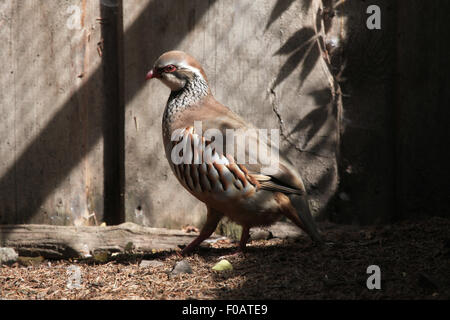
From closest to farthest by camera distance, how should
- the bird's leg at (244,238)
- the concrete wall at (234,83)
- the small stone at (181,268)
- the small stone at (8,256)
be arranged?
the small stone at (181,268) < the bird's leg at (244,238) < the small stone at (8,256) < the concrete wall at (234,83)

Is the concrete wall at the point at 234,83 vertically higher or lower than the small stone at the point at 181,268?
higher

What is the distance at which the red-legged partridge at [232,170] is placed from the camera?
3738 millimetres

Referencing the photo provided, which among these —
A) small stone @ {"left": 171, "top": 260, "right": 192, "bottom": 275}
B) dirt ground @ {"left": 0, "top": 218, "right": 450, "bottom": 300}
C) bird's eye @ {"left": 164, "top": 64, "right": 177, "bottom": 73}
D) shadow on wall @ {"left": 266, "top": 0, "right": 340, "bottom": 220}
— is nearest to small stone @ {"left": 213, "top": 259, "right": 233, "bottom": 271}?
dirt ground @ {"left": 0, "top": 218, "right": 450, "bottom": 300}

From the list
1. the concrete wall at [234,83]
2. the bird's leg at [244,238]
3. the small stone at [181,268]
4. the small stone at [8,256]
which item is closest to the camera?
the small stone at [181,268]

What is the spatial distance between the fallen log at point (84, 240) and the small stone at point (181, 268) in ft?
2.33

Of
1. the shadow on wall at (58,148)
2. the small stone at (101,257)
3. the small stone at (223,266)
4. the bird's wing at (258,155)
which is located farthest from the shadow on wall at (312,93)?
the small stone at (101,257)

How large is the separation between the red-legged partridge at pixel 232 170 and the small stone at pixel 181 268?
466 mm

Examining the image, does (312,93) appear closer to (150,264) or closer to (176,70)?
(176,70)

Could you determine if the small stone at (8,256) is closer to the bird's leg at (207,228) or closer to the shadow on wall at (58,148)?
the shadow on wall at (58,148)

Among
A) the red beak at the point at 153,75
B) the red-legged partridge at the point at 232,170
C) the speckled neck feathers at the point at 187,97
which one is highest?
the red beak at the point at 153,75

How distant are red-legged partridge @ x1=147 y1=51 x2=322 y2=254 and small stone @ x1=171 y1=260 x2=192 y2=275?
18.4 inches

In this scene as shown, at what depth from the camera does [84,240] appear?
4.21m

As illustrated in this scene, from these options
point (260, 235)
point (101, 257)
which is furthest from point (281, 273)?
point (101, 257)

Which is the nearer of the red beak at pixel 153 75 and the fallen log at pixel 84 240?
the red beak at pixel 153 75
